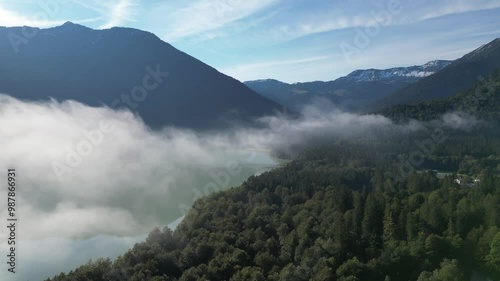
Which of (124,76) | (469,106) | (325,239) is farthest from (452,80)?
(325,239)

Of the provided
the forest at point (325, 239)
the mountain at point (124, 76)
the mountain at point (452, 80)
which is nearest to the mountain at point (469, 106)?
the forest at point (325, 239)

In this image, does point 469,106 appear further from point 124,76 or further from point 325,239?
point 124,76

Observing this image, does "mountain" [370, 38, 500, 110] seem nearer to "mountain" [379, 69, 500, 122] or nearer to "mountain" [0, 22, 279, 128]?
"mountain" [379, 69, 500, 122]

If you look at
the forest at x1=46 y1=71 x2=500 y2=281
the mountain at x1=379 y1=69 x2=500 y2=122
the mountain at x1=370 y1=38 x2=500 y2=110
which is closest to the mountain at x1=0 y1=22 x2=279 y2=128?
the mountain at x1=370 y1=38 x2=500 y2=110

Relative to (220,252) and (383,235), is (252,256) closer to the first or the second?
(220,252)

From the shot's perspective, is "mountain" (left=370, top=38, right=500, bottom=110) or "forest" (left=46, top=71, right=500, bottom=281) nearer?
"forest" (left=46, top=71, right=500, bottom=281)

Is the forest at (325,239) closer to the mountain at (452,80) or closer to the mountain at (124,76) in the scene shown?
the mountain at (124,76)
